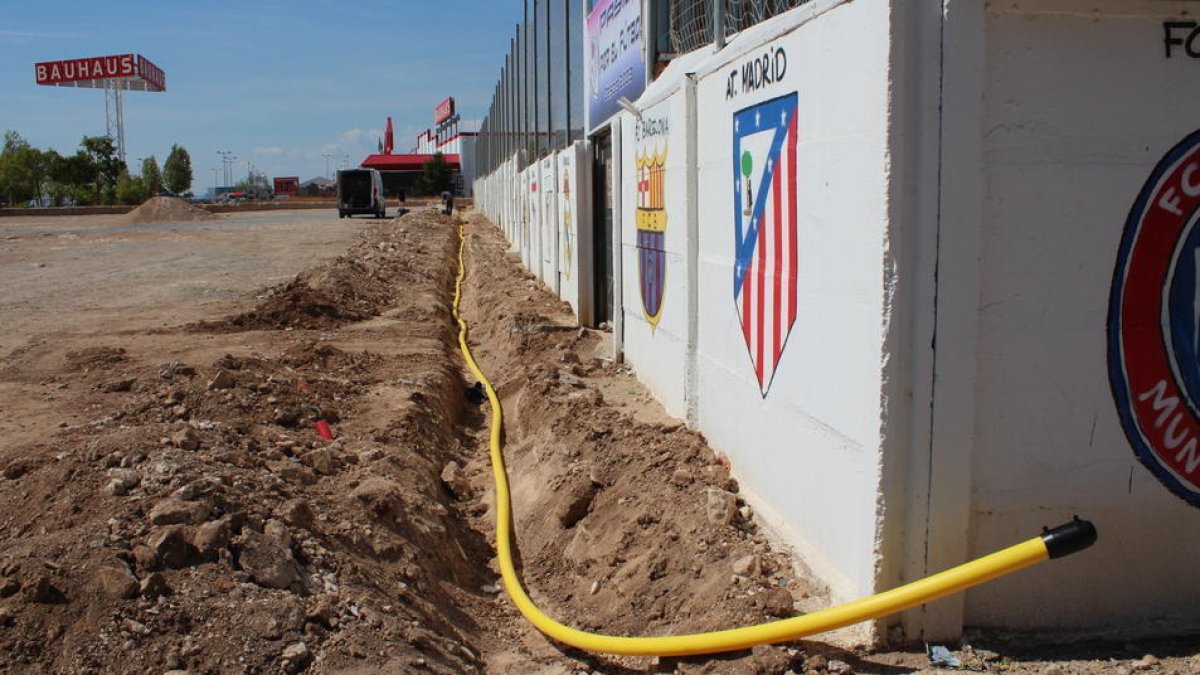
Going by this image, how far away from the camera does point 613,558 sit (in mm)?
5039

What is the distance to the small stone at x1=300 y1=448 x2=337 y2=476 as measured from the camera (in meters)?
6.07

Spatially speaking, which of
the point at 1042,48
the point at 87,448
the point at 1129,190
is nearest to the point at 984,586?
the point at 1129,190

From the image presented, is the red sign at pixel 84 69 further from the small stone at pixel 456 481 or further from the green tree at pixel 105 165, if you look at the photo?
the small stone at pixel 456 481

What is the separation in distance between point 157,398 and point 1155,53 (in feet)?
21.5

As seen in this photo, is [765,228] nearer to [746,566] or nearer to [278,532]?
[746,566]

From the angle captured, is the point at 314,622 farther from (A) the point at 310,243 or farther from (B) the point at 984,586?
(A) the point at 310,243

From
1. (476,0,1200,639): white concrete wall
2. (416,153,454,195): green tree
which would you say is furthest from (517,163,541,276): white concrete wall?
(416,153,454,195): green tree

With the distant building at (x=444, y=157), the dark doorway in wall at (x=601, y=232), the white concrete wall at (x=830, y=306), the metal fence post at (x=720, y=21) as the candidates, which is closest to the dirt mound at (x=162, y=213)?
the distant building at (x=444, y=157)

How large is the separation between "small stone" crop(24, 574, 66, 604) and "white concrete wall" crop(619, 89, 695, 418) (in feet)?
12.0

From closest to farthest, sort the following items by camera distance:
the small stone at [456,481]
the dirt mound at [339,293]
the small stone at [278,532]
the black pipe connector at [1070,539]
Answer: the black pipe connector at [1070,539]
the small stone at [278,532]
the small stone at [456,481]
the dirt mound at [339,293]

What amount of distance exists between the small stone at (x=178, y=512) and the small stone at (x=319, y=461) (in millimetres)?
1707

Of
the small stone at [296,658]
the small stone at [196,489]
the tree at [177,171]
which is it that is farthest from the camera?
the tree at [177,171]

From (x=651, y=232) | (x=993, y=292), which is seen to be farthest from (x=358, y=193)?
(x=993, y=292)

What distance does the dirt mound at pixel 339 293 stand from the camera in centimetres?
1227
